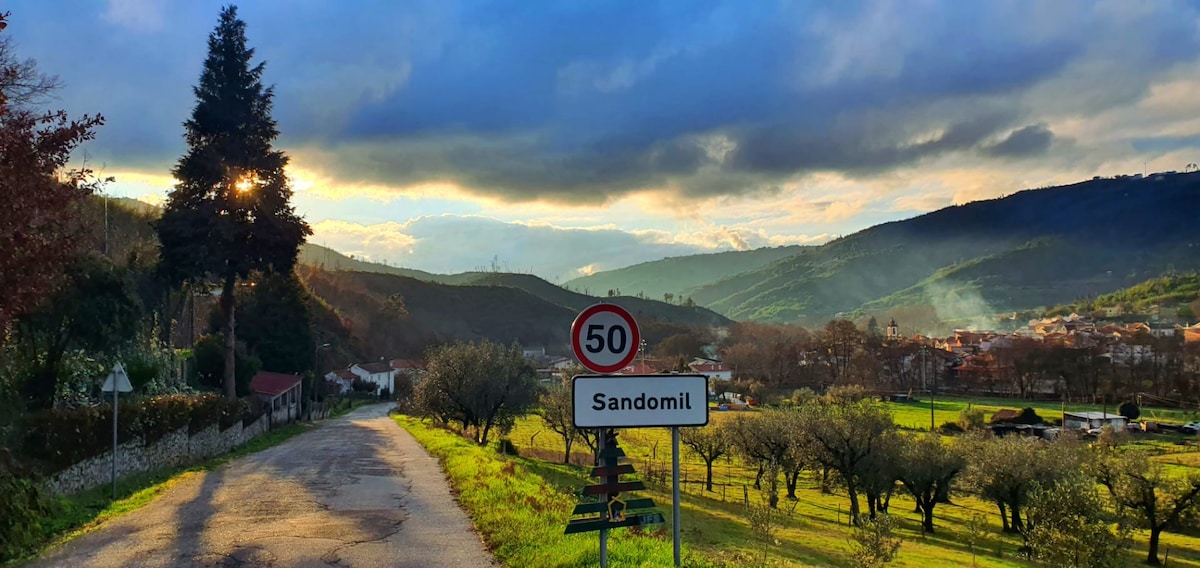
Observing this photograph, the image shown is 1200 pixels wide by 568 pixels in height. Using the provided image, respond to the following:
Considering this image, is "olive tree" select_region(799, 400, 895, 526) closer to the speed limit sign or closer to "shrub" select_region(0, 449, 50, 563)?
"shrub" select_region(0, 449, 50, 563)

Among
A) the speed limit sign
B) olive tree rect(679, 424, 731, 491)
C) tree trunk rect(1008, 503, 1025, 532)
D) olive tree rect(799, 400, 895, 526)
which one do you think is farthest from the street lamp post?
the speed limit sign

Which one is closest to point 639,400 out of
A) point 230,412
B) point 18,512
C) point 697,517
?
point 18,512

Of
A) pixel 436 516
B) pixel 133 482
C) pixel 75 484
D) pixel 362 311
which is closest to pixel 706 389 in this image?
pixel 436 516

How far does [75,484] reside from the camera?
1498cm

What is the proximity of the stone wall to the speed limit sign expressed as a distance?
40.8 feet

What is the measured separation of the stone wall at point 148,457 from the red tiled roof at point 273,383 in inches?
658

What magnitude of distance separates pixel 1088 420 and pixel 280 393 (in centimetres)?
7708

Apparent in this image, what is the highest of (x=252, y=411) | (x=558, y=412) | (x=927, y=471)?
(x=252, y=411)

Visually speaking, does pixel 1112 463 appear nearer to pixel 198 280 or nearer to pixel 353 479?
pixel 353 479

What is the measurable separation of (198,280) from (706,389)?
36435mm

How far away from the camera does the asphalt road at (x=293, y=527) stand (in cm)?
870

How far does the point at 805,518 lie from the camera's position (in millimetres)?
37438

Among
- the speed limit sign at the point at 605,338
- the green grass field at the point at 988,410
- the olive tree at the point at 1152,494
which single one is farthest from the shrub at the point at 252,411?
the green grass field at the point at 988,410

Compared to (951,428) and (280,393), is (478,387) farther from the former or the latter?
(951,428)
